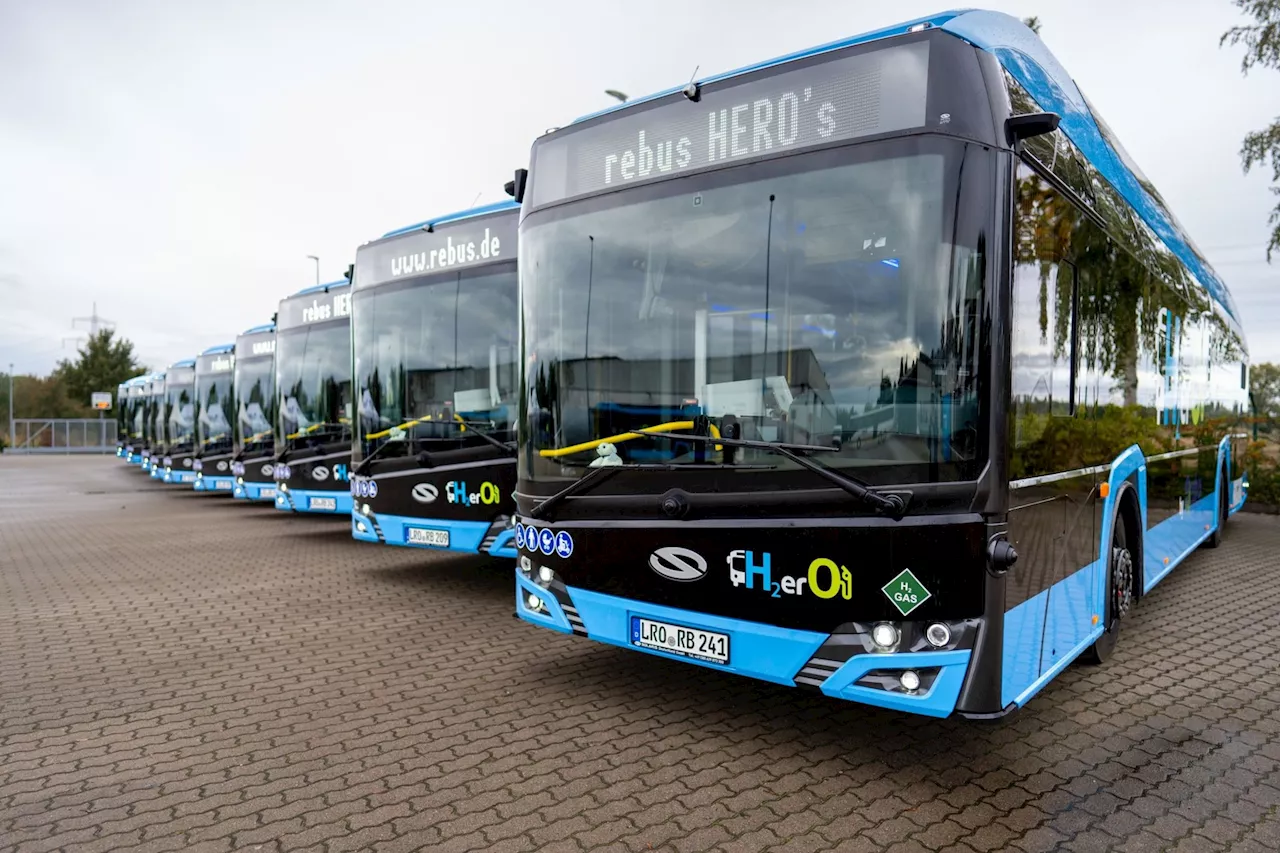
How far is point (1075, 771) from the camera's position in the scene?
3.84 m

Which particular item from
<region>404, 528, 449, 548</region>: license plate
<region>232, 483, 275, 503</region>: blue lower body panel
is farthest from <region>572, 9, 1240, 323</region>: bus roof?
<region>232, 483, 275, 503</region>: blue lower body panel

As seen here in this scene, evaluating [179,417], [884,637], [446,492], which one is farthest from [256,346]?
[884,637]

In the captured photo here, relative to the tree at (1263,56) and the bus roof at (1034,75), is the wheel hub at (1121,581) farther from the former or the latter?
the tree at (1263,56)

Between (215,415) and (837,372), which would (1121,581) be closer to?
(837,372)

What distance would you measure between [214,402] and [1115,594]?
18.0 metres

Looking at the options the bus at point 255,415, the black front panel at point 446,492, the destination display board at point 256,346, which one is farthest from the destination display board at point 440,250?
the destination display board at point 256,346

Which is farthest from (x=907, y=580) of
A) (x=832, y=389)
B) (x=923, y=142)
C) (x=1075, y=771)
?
(x=923, y=142)

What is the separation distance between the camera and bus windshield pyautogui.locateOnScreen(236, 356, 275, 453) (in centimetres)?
1475

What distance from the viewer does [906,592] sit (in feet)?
11.0

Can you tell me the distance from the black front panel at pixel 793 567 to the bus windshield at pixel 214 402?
16.4 metres

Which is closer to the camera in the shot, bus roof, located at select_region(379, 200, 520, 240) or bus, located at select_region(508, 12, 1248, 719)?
bus, located at select_region(508, 12, 1248, 719)

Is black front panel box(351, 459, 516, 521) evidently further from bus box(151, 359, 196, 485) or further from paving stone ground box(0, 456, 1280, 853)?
bus box(151, 359, 196, 485)

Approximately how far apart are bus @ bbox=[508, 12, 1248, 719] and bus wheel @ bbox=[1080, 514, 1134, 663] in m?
0.19

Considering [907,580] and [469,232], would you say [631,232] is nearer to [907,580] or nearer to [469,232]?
[907,580]
